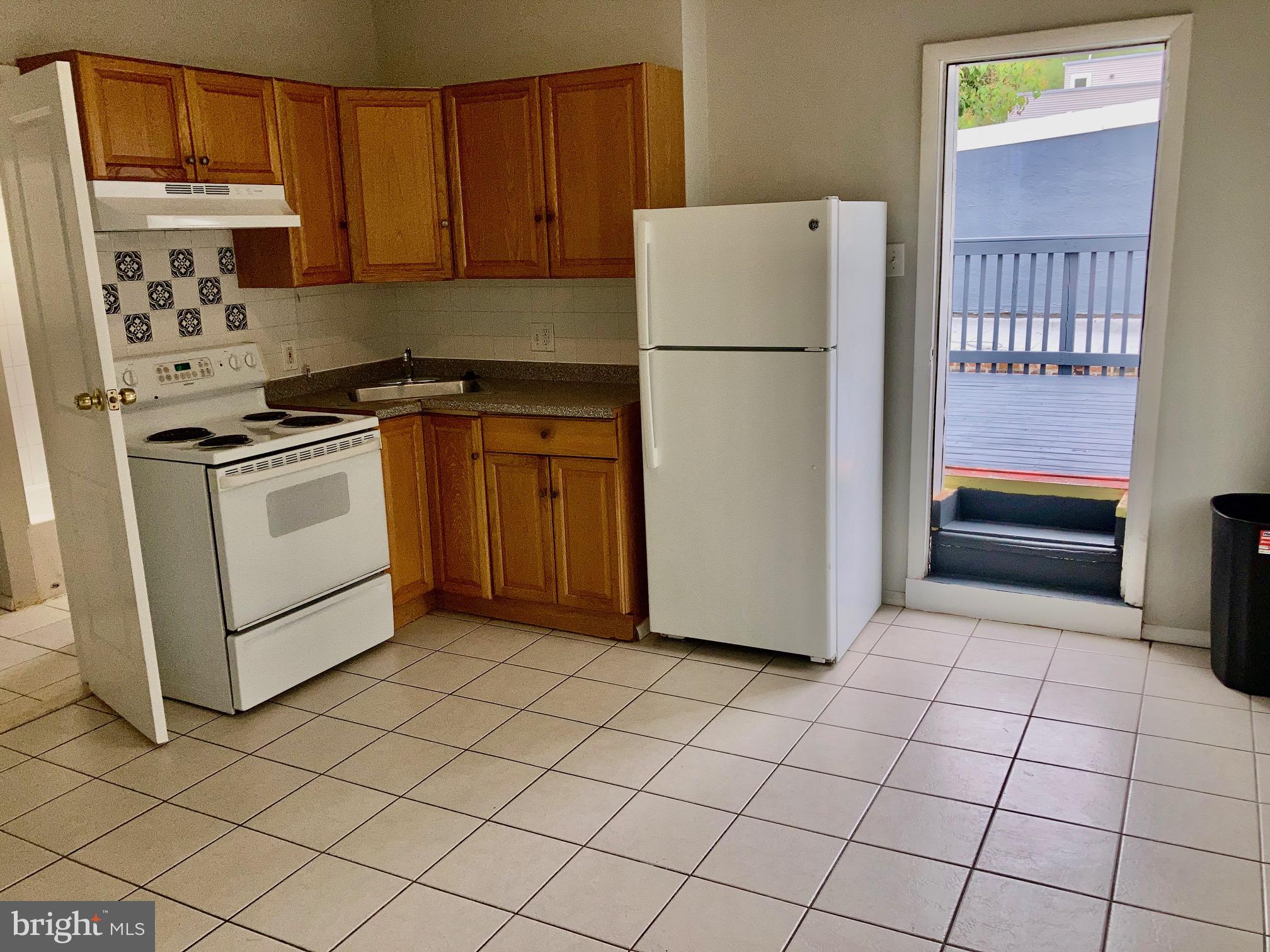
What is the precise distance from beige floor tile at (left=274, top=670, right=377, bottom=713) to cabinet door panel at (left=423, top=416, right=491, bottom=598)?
2.09 feet

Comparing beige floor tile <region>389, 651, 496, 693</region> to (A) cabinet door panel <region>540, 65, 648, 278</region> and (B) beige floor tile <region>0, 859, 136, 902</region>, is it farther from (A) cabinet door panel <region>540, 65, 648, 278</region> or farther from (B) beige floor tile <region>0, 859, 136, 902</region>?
(A) cabinet door panel <region>540, 65, 648, 278</region>

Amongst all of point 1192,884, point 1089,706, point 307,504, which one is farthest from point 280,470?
point 1192,884

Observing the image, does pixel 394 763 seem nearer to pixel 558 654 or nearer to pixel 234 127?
pixel 558 654

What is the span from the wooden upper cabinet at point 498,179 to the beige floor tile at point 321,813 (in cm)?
207

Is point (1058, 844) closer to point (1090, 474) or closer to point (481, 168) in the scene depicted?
point (1090, 474)

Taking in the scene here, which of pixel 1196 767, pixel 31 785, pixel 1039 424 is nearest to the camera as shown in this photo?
pixel 1196 767

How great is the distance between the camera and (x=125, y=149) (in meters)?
3.28

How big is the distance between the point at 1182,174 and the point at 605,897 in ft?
9.26

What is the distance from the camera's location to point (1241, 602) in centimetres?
326

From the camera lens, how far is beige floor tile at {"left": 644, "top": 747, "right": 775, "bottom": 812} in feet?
9.15

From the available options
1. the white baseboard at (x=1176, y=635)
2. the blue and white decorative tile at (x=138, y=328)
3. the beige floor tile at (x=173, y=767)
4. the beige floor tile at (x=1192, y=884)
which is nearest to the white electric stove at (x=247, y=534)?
the blue and white decorative tile at (x=138, y=328)

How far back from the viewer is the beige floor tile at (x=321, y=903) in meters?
2.29

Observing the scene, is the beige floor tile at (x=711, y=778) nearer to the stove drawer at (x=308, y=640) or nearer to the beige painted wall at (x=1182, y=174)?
the stove drawer at (x=308, y=640)

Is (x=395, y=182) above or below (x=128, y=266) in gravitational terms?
above
